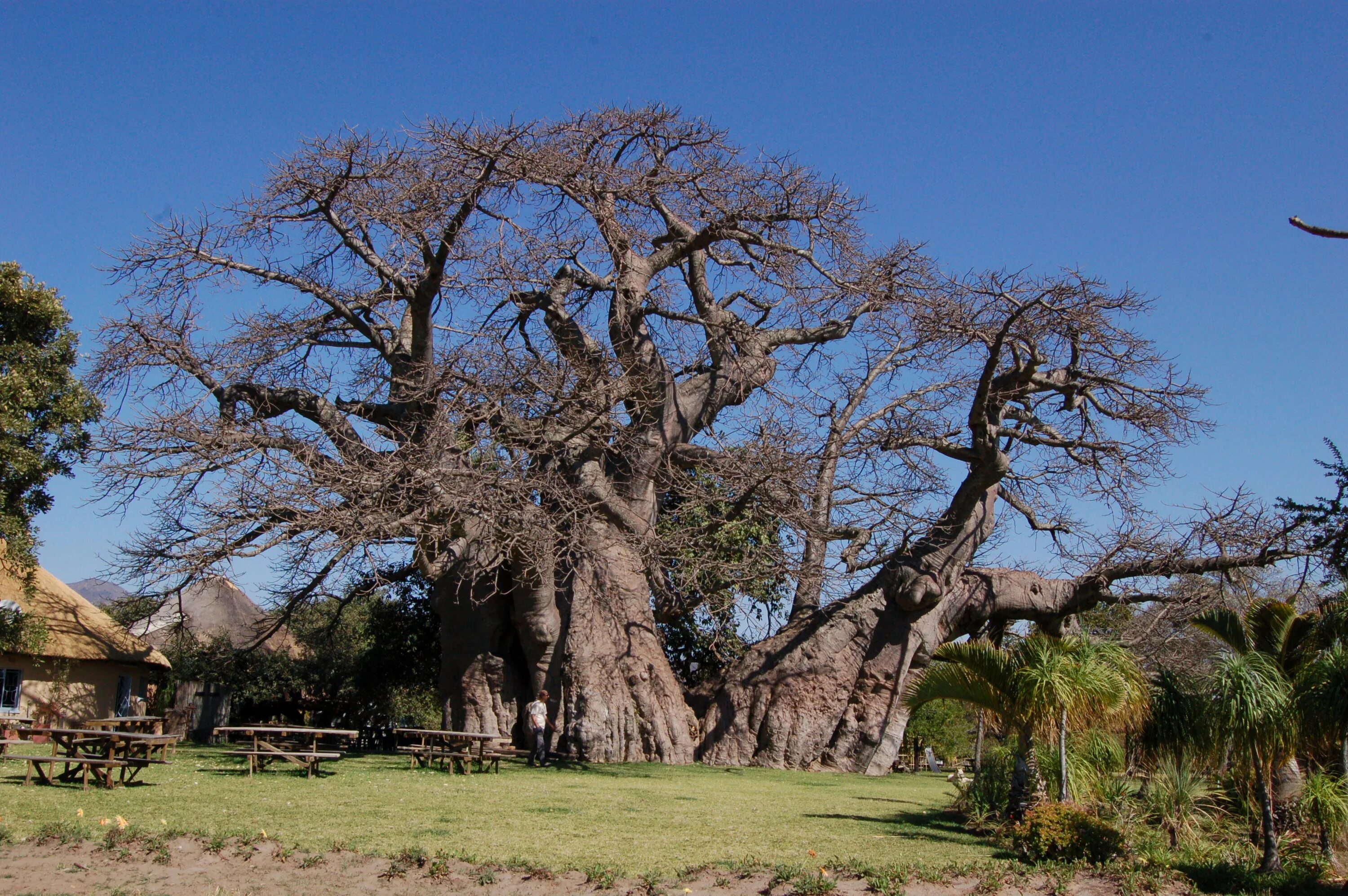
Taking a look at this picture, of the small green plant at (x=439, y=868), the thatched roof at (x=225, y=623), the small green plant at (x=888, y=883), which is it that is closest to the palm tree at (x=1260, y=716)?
the small green plant at (x=888, y=883)

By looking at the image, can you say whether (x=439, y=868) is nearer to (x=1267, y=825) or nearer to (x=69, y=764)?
A: (x=69, y=764)

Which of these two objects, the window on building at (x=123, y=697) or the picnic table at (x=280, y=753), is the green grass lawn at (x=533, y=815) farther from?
the window on building at (x=123, y=697)

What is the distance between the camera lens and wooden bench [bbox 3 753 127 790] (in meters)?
9.93

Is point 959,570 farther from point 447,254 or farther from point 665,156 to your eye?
point 447,254

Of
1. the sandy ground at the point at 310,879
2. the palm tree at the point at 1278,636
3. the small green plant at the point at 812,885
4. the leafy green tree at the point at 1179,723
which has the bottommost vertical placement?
the sandy ground at the point at 310,879

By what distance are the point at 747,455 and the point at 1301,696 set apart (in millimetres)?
8445

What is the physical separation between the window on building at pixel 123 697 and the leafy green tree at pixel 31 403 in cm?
Result: 686

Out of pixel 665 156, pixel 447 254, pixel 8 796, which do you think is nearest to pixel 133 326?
pixel 447 254

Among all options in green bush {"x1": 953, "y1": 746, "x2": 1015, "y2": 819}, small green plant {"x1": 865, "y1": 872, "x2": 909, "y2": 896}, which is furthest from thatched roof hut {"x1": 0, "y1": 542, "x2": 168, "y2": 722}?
small green plant {"x1": 865, "y1": 872, "x2": 909, "y2": 896}

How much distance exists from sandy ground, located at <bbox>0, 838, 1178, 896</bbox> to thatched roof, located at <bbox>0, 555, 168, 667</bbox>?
41.4ft

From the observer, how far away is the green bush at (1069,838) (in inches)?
322

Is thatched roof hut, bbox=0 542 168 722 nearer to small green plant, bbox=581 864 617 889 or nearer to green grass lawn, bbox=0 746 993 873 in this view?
green grass lawn, bbox=0 746 993 873

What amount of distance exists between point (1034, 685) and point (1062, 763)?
853mm

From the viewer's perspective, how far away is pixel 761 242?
656 inches
